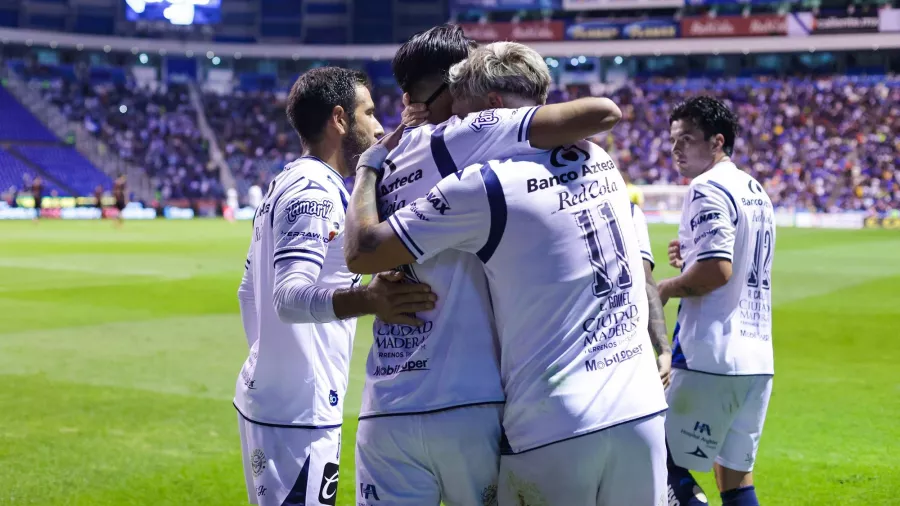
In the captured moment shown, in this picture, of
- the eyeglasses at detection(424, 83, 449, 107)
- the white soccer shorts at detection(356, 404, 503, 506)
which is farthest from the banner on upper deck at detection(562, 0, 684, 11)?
the white soccer shorts at detection(356, 404, 503, 506)

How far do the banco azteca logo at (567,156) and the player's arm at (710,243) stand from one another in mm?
2266

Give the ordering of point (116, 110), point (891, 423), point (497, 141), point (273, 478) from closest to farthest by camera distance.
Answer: point (497, 141), point (273, 478), point (891, 423), point (116, 110)

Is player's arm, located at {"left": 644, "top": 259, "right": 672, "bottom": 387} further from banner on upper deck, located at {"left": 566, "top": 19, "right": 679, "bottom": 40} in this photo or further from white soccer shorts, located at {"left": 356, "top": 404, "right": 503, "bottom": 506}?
banner on upper deck, located at {"left": 566, "top": 19, "right": 679, "bottom": 40}

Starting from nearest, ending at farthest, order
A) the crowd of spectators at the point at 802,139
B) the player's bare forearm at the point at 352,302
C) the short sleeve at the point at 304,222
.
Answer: the player's bare forearm at the point at 352,302, the short sleeve at the point at 304,222, the crowd of spectators at the point at 802,139

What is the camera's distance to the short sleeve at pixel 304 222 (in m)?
3.82

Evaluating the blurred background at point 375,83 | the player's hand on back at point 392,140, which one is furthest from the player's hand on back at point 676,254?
the blurred background at point 375,83

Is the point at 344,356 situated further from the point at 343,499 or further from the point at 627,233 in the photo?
the point at 343,499

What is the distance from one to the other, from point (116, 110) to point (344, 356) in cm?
6941

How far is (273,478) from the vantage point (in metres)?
3.99

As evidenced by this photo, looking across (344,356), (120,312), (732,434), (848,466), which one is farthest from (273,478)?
(120,312)

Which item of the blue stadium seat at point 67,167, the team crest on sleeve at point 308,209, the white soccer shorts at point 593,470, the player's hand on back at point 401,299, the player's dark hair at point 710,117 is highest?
the player's dark hair at point 710,117

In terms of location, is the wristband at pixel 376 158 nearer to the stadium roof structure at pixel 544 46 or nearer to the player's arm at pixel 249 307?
the player's arm at pixel 249 307

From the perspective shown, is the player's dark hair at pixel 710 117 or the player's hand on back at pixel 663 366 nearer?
the player's hand on back at pixel 663 366

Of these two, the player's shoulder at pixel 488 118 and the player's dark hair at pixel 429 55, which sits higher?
the player's dark hair at pixel 429 55
